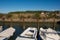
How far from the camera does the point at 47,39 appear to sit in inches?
979

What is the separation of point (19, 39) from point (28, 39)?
5.41 feet

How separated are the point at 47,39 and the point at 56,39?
164 cm

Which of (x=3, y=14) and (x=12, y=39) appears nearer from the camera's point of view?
(x=12, y=39)

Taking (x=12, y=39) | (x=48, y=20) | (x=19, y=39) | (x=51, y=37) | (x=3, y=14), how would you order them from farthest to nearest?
(x=3, y=14), (x=48, y=20), (x=12, y=39), (x=51, y=37), (x=19, y=39)

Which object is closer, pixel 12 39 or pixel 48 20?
pixel 12 39

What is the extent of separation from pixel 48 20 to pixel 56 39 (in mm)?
48392

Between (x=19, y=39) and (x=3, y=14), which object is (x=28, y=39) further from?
(x=3, y=14)

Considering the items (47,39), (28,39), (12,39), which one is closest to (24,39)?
(28,39)

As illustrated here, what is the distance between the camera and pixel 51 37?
25.4 metres

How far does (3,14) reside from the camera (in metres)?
87.6

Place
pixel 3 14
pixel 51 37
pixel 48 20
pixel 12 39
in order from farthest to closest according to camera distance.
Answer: pixel 3 14, pixel 48 20, pixel 12 39, pixel 51 37

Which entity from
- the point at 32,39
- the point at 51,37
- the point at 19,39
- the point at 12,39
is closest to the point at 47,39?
the point at 51,37

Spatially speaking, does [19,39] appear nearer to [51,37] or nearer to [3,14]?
[51,37]

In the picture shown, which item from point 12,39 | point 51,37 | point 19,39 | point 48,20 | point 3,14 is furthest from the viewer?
point 3,14
